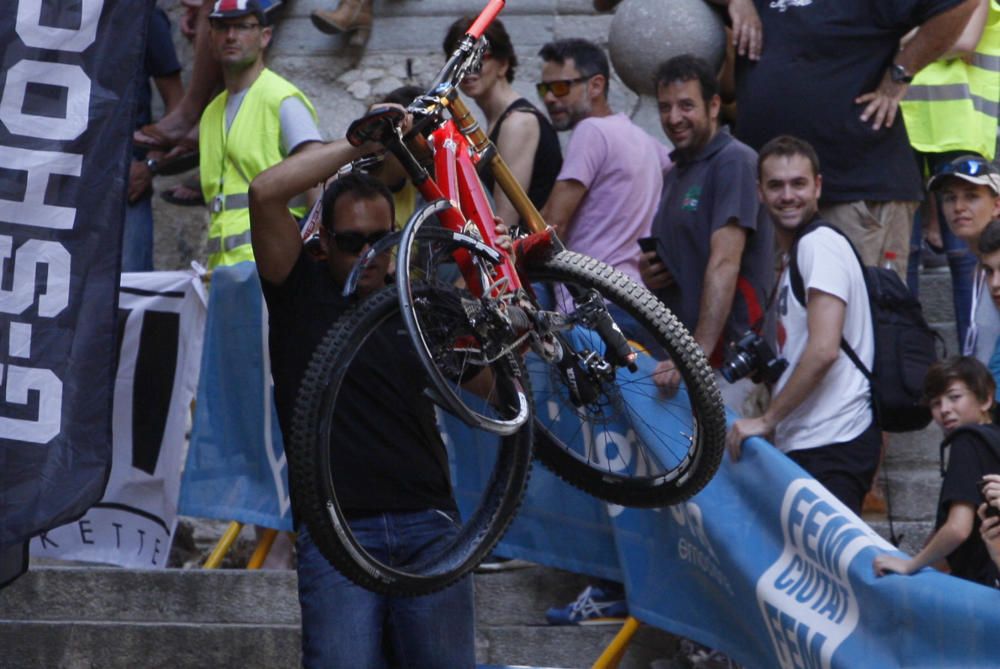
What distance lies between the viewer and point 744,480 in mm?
5910

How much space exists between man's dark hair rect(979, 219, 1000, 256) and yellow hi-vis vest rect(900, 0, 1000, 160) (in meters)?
1.83

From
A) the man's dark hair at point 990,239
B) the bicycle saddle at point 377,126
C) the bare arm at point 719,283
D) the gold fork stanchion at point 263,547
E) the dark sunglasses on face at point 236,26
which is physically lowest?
the gold fork stanchion at point 263,547

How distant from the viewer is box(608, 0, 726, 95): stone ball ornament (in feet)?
26.2

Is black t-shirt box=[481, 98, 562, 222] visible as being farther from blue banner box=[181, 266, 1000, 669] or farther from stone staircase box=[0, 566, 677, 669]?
stone staircase box=[0, 566, 677, 669]

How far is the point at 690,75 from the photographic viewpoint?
22.3 feet

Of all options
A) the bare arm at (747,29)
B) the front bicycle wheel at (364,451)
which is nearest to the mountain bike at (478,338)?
the front bicycle wheel at (364,451)

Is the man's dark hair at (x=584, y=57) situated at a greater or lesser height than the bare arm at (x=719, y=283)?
greater

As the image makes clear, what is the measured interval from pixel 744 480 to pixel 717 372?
804mm

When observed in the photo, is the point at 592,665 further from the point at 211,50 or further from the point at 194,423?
the point at 211,50

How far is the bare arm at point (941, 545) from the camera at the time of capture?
16.2 ft

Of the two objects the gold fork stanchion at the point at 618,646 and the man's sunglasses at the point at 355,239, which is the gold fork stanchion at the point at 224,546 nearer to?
the gold fork stanchion at the point at 618,646

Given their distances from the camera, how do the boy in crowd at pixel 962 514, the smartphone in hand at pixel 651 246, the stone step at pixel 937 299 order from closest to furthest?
the boy in crowd at pixel 962 514 < the smartphone in hand at pixel 651 246 < the stone step at pixel 937 299

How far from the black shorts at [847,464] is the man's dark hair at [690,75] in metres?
1.41

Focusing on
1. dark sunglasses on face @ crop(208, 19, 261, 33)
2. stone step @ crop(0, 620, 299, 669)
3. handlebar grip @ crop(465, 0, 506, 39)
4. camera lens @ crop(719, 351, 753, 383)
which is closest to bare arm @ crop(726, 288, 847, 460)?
camera lens @ crop(719, 351, 753, 383)
